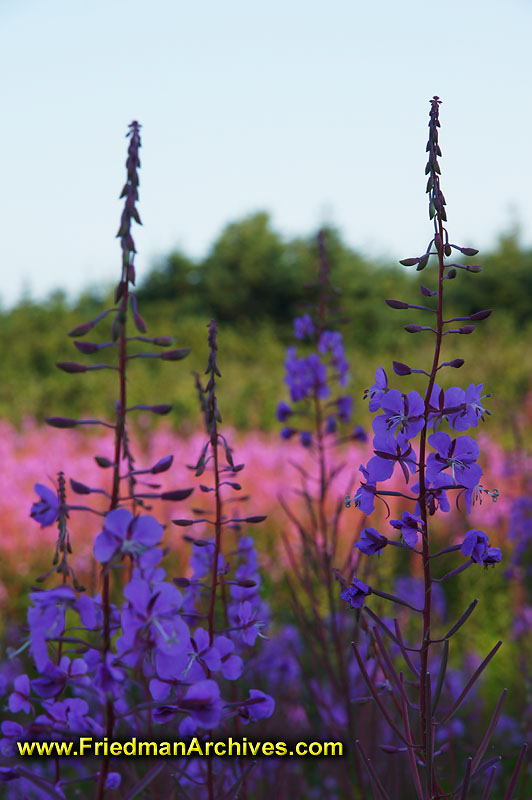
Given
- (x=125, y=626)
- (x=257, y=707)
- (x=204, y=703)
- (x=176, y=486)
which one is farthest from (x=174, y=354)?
(x=176, y=486)

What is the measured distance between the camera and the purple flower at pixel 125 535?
41.5 inches

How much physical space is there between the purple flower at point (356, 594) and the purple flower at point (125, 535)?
38cm

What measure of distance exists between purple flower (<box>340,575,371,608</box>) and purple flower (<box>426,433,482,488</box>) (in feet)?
0.83

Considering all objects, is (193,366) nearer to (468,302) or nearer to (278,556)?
(278,556)

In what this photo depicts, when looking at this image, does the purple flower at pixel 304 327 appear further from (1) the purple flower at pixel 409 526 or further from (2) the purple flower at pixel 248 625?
(1) the purple flower at pixel 409 526

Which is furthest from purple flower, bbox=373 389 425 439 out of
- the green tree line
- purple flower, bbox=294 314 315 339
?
the green tree line

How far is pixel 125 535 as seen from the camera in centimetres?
107

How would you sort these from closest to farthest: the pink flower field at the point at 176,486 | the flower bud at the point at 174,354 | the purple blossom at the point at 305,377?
1. the flower bud at the point at 174,354
2. the purple blossom at the point at 305,377
3. the pink flower field at the point at 176,486

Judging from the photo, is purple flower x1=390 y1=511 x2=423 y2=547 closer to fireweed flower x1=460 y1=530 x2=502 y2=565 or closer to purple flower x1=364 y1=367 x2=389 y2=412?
fireweed flower x1=460 y1=530 x2=502 y2=565

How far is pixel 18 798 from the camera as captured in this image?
7.77ft

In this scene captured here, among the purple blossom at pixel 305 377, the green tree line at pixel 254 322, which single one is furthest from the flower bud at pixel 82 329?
Result: the green tree line at pixel 254 322

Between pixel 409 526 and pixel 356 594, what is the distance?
0.51ft

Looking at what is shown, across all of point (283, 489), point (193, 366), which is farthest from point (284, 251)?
point (283, 489)

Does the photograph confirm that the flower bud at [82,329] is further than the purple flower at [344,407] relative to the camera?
No
